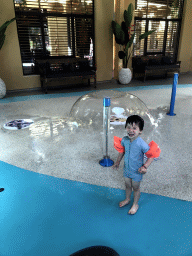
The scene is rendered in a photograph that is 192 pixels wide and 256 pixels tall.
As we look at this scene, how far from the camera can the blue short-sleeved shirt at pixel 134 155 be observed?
187 centimetres

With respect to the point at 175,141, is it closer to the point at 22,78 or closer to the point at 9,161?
the point at 9,161

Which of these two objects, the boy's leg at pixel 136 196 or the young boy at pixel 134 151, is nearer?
the young boy at pixel 134 151

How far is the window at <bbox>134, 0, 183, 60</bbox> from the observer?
9.53 m

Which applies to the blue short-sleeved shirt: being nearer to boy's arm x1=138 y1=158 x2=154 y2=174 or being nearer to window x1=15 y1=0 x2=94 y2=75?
boy's arm x1=138 y1=158 x2=154 y2=174

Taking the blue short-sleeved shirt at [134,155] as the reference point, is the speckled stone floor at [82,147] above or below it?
below

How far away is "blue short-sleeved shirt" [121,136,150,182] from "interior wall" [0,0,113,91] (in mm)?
6911

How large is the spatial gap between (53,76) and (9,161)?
190 inches

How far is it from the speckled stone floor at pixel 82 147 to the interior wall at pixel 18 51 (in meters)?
1.86

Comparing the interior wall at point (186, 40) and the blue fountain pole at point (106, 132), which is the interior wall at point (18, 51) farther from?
the blue fountain pole at point (106, 132)

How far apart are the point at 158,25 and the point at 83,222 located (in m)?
10.4

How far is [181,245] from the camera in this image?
70.2 inches

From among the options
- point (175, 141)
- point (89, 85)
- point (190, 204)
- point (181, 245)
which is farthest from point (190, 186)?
point (89, 85)

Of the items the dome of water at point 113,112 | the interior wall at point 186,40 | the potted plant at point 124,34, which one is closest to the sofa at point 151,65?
the potted plant at point 124,34

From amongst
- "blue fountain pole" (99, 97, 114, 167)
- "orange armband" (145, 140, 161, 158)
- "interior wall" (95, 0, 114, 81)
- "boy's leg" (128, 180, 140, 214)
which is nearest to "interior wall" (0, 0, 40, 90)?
"interior wall" (95, 0, 114, 81)
